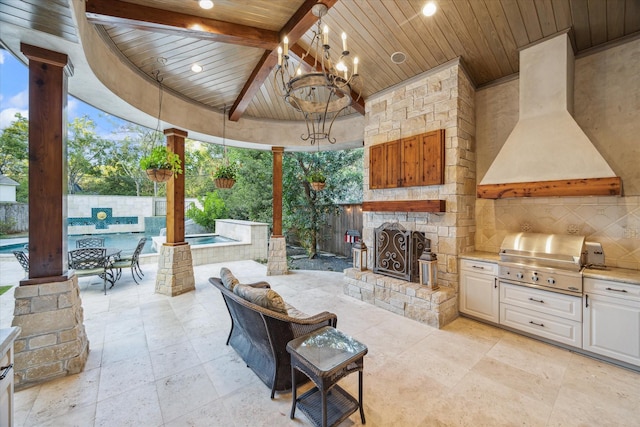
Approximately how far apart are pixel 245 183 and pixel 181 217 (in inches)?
179

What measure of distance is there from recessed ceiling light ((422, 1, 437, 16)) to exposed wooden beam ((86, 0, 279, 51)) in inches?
68.9

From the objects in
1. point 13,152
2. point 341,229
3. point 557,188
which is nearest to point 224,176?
point 341,229

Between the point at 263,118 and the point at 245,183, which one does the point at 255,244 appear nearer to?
the point at 245,183

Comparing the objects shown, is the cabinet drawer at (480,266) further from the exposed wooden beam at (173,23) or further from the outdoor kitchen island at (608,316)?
the exposed wooden beam at (173,23)

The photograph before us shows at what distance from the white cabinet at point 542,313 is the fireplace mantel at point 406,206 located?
1337 mm

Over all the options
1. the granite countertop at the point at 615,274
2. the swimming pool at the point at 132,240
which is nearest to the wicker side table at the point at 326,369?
the granite countertop at the point at 615,274

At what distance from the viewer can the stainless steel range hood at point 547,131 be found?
281 cm

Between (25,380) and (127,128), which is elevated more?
(127,128)

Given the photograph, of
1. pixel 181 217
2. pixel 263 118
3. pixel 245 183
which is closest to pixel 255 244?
pixel 245 183

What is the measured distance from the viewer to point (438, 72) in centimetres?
374

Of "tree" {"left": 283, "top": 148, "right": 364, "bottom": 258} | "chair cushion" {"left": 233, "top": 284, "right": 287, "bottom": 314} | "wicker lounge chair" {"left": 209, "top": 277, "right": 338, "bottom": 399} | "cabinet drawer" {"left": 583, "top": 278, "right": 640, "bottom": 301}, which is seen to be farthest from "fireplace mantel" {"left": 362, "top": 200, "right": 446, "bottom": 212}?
"tree" {"left": 283, "top": 148, "right": 364, "bottom": 258}

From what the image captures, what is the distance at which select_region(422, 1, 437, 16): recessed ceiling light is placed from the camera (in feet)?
9.29

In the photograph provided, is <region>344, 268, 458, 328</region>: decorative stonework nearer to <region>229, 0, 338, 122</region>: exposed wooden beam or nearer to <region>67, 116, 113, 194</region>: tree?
<region>229, 0, 338, 122</region>: exposed wooden beam

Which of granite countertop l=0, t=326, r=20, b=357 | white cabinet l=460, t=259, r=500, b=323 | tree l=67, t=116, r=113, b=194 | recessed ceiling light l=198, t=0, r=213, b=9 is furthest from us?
tree l=67, t=116, r=113, b=194
